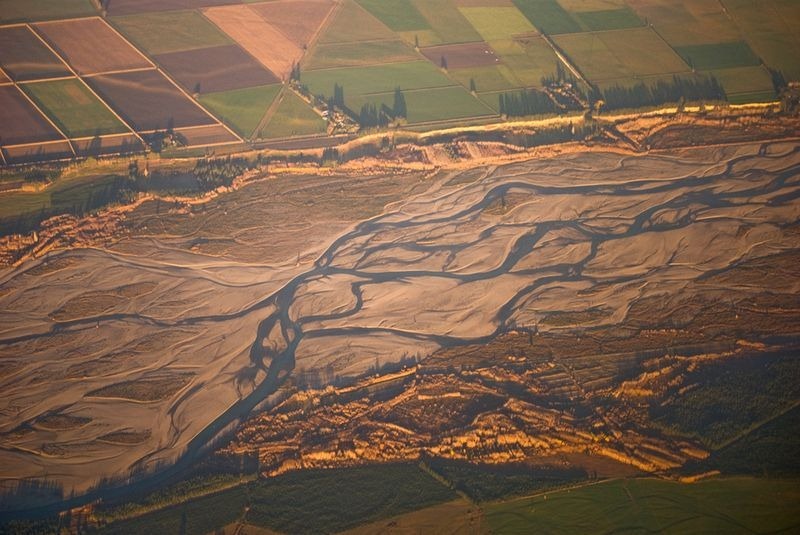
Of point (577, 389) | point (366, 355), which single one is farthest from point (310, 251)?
point (577, 389)

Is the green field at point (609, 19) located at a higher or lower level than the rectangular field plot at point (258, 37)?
higher

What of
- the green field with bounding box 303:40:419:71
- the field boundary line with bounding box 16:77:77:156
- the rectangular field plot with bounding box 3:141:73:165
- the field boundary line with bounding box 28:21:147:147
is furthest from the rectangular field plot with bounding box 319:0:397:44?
the rectangular field plot with bounding box 3:141:73:165

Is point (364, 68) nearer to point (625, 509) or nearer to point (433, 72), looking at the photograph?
point (433, 72)

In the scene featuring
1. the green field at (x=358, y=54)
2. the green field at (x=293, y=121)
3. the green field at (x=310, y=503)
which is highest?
the green field at (x=358, y=54)

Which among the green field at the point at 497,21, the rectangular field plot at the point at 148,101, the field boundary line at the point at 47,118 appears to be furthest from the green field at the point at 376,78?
the field boundary line at the point at 47,118

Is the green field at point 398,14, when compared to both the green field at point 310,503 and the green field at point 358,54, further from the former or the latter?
the green field at point 310,503

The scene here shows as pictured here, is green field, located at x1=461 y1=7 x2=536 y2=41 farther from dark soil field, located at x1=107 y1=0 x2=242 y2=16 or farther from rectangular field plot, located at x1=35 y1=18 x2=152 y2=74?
rectangular field plot, located at x1=35 y1=18 x2=152 y2=74
